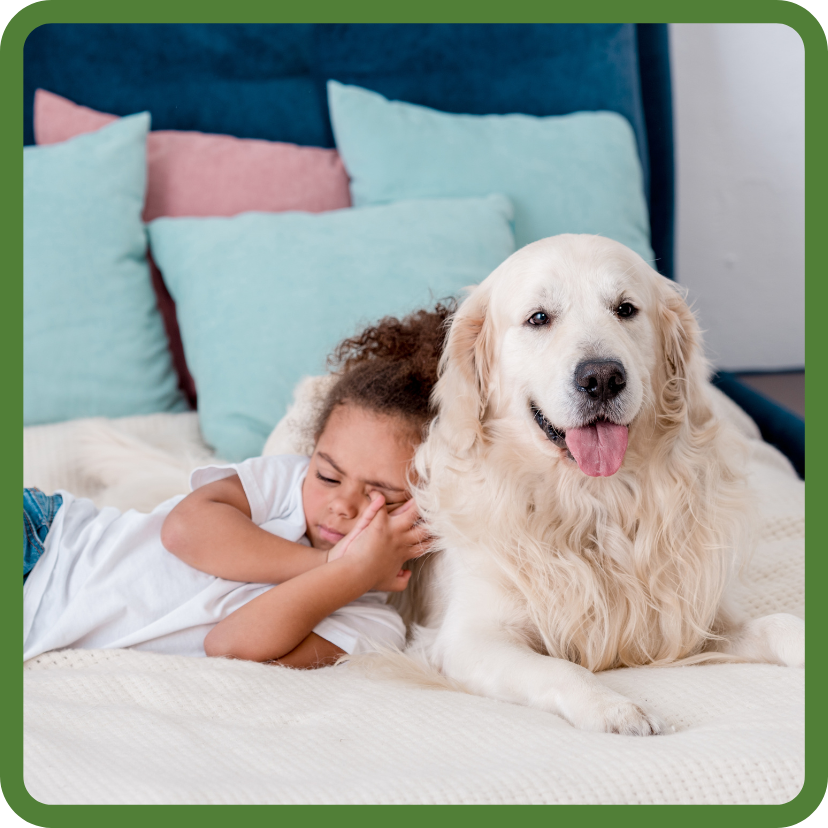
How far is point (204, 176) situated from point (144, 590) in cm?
134

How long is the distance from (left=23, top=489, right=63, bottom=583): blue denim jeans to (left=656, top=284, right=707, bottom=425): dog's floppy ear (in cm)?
104

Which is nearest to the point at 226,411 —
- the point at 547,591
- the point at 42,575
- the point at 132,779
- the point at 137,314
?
the point at 137,314

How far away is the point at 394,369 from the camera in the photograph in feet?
4.69

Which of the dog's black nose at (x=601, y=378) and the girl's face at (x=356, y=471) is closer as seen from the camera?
the dog's black nose at (x=601, y=378)

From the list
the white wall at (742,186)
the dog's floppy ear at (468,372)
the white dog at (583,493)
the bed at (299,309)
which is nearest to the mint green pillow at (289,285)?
the bed at (299,309)

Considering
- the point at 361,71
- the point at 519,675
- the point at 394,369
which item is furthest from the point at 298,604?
the point at 361,71

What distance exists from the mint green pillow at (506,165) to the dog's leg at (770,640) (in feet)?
4.22

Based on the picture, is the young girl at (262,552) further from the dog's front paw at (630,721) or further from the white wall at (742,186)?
the white wall at (742,186)

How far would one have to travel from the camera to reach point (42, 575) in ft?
4.25

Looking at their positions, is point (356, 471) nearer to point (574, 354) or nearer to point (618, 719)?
point (574, 354)

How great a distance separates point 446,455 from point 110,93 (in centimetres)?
181

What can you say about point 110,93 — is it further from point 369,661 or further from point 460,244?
point 369,661

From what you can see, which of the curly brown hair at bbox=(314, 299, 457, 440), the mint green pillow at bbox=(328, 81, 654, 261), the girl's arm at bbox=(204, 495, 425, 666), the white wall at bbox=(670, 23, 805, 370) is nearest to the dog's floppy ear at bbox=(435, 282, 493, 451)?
the curly brown hair at bbox=(314, 299, 457, 440)

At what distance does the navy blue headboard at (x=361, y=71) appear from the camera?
239 centimetres
